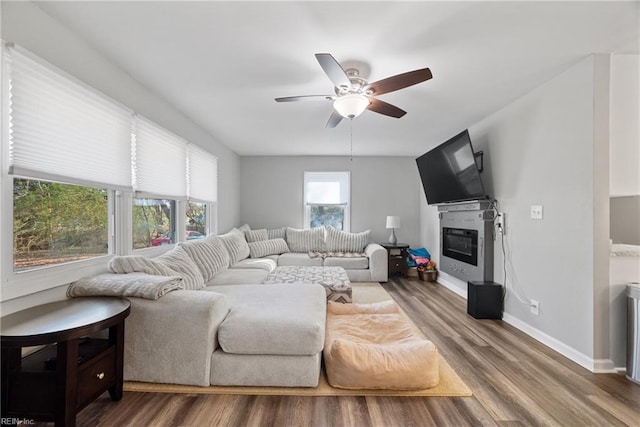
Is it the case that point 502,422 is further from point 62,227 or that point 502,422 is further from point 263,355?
point 62,227

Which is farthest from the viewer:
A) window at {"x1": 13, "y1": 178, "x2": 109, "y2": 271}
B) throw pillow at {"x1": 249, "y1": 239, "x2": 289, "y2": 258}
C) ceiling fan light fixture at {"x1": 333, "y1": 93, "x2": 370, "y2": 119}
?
throw pillow at {"x1": 249, "y1": 239, "x2": 289, "y2": 258}

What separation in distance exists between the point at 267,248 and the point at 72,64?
141 inches

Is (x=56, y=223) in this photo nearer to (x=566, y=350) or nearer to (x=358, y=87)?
(x=358, y=87)

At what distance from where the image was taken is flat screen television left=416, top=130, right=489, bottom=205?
3336 mm

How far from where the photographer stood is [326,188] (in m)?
5.84

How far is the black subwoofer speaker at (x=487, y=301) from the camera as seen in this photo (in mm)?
3135

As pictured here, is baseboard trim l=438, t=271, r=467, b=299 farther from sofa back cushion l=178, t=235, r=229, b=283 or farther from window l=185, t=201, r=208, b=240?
window l=185, t=201, r=208, b=240

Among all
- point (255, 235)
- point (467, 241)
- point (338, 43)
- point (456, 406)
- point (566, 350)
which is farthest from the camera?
point (255, 235)

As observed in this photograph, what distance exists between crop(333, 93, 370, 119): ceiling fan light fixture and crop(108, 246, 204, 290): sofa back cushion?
6.35ft

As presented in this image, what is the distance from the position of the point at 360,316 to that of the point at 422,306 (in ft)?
4.62

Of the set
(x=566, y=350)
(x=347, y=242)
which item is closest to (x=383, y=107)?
(x=566, y=350)

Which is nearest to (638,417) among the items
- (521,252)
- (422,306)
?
(521,252)

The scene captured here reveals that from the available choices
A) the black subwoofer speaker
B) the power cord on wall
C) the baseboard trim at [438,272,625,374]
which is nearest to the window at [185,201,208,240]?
the black subwoofer speaker

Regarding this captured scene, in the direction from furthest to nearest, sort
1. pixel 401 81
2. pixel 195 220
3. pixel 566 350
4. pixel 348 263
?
pixel 348 263 → pixel 195 220 → pixel 566 350 → pixel 401 81
